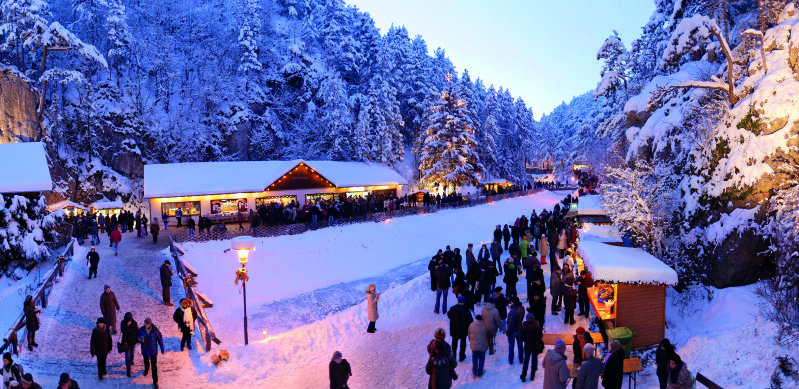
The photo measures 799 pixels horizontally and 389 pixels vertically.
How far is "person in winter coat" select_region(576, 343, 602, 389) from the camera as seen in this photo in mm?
6582

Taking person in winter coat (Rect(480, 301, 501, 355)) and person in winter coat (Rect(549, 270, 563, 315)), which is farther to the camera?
person in winter coat (Rect(549, 270, 563, 315))

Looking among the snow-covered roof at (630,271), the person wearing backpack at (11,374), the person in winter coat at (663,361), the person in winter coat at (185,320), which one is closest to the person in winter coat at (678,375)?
the person in winter coat at (663,361)

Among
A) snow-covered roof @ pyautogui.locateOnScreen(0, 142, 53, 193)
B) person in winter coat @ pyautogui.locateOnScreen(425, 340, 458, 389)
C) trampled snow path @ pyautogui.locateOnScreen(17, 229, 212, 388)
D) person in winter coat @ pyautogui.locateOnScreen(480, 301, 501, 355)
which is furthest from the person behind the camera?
snow-covered roof @ pyautogui.locateOnScreen(0, 142, 53, 193)

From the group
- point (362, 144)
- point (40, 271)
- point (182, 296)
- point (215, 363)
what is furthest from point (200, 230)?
point (362, 144)

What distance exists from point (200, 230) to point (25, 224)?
771 cm

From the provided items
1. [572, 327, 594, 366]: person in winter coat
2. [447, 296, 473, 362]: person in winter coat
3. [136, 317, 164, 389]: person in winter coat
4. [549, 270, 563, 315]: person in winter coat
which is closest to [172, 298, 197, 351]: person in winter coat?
[136, 317, 164, 389]: person in winter coat

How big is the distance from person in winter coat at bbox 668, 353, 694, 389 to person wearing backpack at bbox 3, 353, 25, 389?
33.6 feet

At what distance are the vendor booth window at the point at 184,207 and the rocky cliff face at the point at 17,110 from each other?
11.3m

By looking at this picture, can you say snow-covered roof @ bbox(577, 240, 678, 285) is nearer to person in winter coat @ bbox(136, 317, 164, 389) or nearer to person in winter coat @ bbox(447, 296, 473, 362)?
person in winter coat @ bbox(447, 296, 473, 362)

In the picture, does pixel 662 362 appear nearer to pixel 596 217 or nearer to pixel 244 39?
pixel 596 217

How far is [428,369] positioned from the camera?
7340 millimetres

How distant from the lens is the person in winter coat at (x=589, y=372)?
21.6 ft

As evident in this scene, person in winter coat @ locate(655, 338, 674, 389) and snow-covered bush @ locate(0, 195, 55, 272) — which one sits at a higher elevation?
snow-covered bush @ locate(0, 195, 55, 272)

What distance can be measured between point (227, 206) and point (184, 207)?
2878 millimetres
